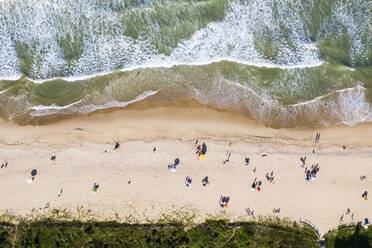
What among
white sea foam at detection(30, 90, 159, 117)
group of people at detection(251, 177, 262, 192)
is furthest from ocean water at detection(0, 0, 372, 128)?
group of people at detection(251, 177, 262, 192)

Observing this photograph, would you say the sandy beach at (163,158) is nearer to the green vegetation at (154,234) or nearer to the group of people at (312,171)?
the group of people at (312,171)

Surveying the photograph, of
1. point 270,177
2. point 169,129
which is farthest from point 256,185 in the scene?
point 169,129

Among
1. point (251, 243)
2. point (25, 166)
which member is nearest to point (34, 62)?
point (25, 166)

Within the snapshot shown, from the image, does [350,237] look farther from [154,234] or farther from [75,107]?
[75,107]

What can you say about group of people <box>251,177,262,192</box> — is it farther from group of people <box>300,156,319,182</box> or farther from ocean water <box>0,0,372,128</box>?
ocean water <box>0,0,372,128</box>

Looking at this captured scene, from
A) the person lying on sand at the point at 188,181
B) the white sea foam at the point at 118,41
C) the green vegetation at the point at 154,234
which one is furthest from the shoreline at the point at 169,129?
the green vegetation at the point at 154,234

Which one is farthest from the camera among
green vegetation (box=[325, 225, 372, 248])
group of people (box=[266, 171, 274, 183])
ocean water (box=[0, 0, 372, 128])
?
green vegetation (box=[325, 225, 372, 248])

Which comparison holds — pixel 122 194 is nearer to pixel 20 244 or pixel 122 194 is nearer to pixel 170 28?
pixel 20 244
